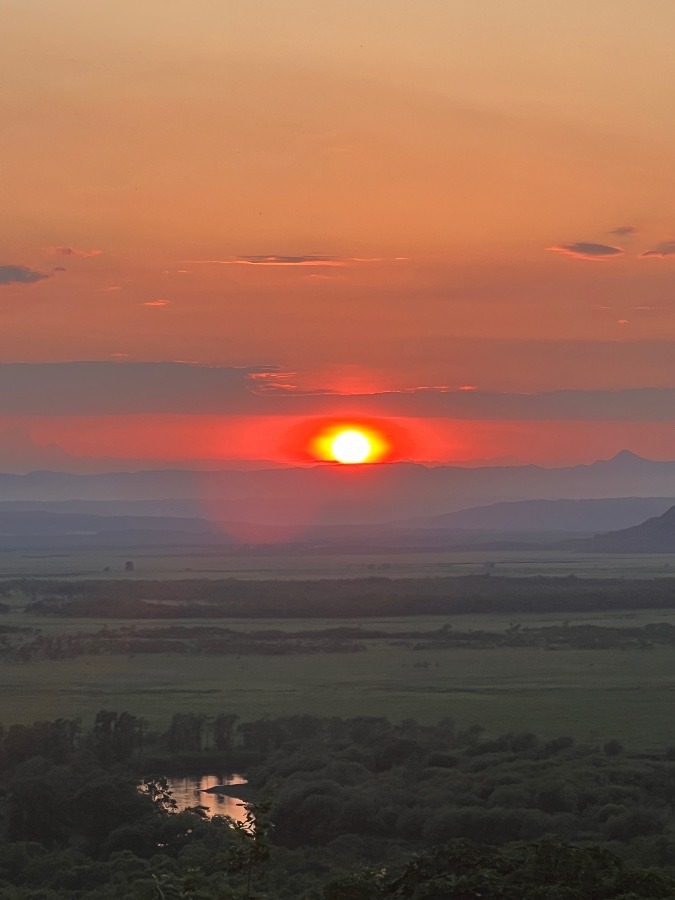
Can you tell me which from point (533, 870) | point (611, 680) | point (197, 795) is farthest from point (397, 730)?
point (533, 870)

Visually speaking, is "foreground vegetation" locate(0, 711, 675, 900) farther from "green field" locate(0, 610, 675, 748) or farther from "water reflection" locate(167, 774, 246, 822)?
"green field" locate(0, 610, 675, 748)

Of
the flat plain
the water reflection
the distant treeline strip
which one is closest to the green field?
the flat plain

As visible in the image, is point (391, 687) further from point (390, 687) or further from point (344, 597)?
point (344, 597)

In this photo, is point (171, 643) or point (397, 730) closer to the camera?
point (397, 730)

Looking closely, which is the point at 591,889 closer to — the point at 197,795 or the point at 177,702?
the point at 197,795

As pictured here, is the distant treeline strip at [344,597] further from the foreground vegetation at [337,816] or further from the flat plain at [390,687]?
the foreground vegetation at [337,816]

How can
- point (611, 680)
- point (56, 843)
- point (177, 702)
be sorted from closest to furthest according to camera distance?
point (56, 843) → point (177, 702) → point (611, 680)
